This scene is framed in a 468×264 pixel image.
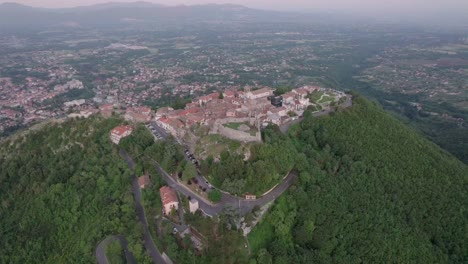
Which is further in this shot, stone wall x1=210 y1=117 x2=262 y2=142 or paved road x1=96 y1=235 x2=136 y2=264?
stone wall x1=210 y1=117 x2=262 y2=142

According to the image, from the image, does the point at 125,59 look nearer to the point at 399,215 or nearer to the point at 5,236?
the point at 5,236

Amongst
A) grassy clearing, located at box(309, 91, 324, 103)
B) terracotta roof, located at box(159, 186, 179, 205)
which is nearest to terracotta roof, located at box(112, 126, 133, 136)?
terracotta roof, located at box(159, 186, 179, 205)

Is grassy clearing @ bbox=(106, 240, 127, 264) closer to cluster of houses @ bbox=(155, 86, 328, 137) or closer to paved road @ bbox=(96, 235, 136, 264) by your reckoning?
paved road @ bbox=(96, 235, 136, 264)

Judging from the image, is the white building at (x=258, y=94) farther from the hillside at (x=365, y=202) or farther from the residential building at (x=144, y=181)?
the residential building at (x=144, y=181)

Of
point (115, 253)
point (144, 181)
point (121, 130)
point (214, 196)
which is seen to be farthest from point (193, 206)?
point (121, 130)

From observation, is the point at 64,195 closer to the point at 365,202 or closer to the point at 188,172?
the point at 188,172

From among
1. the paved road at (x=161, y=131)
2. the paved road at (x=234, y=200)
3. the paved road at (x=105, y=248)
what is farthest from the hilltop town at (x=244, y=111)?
the paved road at (x=105, y=248)
